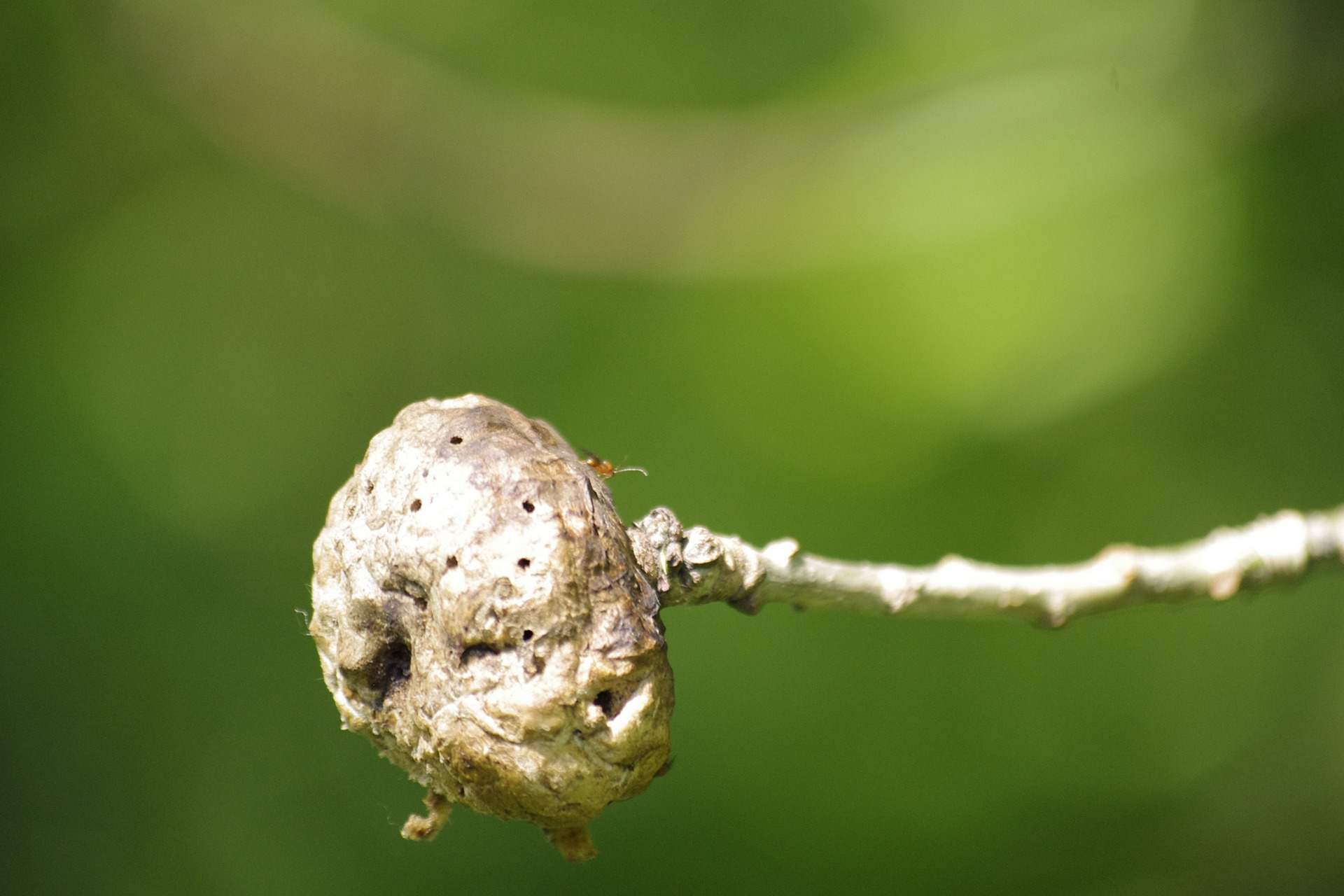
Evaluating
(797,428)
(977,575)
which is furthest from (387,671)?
(797,428)

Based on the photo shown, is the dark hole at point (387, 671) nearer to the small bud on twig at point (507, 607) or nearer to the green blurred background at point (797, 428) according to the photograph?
the small bud on twig at point (507, 607)

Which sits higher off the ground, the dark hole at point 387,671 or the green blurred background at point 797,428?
the green blurred background at point 797,428

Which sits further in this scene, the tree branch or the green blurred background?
the green blurred background

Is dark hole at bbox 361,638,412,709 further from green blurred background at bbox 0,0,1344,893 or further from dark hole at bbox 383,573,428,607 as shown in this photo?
→ green blurred background at bbox 0,0,1344,893

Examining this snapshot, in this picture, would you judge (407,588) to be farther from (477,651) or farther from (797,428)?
(797,428)

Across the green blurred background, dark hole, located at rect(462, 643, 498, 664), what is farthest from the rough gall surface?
the green blurred background

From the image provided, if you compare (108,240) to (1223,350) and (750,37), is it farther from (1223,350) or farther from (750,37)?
(1223,350)

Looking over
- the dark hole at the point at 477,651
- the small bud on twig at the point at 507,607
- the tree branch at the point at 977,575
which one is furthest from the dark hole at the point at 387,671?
the tree branch at the point at 977,575
